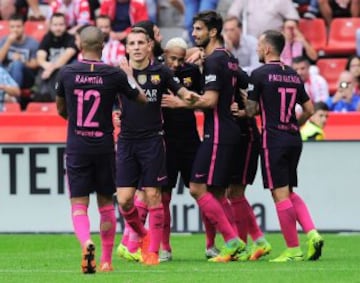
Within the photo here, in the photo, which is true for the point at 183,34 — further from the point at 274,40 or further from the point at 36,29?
the point at 274,40

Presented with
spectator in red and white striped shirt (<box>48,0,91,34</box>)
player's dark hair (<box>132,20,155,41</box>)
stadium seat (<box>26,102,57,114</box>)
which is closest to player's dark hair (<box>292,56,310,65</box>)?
stadium seat (<box>26,102,57,114</box>)

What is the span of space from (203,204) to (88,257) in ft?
6.52

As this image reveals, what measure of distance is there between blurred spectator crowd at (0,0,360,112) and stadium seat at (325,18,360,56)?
15mm

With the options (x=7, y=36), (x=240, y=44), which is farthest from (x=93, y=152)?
(x=7, y=36)

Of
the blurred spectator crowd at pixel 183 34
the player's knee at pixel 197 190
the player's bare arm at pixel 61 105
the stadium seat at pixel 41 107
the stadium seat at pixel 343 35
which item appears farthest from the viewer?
the stadium seat at pixel 343 35

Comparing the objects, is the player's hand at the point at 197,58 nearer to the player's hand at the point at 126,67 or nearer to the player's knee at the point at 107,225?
the player's hand at the point at 126,67

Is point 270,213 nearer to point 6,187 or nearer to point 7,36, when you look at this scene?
point 6,187

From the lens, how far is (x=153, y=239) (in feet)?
41.9

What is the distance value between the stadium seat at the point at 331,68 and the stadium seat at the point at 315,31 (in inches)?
13.4

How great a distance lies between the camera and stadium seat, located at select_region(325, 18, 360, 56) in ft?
71.5

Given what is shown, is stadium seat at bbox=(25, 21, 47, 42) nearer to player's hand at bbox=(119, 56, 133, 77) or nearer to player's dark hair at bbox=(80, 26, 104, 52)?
player's hand at bbox=(119, 56, 133, 77)

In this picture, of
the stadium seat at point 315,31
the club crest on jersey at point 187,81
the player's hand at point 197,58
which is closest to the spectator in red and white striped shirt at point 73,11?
the stadium seat at point 315,31

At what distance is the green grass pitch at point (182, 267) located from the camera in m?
11.2

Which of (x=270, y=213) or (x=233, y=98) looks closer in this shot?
(x=233, y=98)
